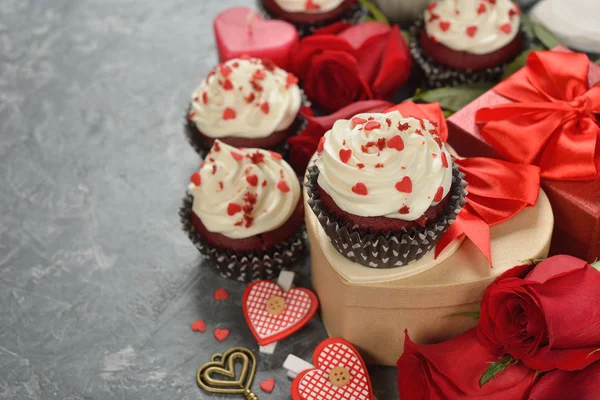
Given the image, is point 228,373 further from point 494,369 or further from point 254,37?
point 254,37

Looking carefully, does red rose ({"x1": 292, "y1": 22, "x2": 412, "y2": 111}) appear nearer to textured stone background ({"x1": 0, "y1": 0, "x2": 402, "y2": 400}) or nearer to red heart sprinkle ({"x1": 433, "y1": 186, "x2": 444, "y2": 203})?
textured stone background ({"x1": 0, "y1": 0, "x2": 402, "y2": 400})

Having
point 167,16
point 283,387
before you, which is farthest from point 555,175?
point 167,16

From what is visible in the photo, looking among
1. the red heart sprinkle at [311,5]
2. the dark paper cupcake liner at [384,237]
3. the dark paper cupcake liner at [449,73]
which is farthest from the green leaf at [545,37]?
the dark paper cupcake liner at [384,237]

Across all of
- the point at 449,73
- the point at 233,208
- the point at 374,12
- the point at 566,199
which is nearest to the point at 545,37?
the point at 449,73

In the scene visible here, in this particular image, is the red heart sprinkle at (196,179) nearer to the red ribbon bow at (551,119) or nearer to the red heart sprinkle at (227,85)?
the red heart sprinkle at (227,85)

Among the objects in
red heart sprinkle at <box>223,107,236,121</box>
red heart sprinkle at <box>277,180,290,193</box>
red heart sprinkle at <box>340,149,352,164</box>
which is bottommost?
red heart sprinkle at <box>277,180,290,193</box>

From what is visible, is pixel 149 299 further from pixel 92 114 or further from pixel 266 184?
pixel 92 114

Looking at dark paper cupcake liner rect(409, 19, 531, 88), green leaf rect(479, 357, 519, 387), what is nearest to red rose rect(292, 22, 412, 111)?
dark paper cupcake liner rect(409, 19, 531, 88)
